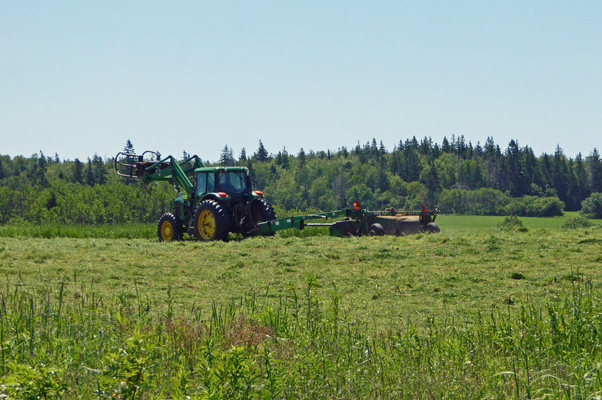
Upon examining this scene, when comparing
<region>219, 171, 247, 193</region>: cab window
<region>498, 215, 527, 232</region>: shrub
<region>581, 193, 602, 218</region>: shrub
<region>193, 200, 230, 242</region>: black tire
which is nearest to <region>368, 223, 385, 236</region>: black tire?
<region>498, 215, 527, 232</region>: shrub

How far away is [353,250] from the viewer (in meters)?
13.4

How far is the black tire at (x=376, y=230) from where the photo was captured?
17.1 meters

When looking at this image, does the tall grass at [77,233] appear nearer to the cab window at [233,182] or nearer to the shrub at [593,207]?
the cab window at [233,182]

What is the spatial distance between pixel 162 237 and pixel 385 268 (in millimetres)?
9416

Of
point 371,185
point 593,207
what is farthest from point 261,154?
point 593,207

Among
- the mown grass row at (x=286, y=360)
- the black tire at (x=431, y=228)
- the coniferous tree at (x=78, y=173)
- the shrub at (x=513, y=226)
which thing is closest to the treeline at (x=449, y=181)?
the coniferous tree at (x=78, y=173)

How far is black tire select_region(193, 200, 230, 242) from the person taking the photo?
645 inches

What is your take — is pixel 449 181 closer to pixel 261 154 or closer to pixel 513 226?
pixel 261 154

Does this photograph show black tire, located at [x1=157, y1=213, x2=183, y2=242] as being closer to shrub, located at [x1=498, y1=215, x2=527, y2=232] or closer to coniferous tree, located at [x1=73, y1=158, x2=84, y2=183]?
shrub, located at [x1=498, y1=215, x2=527, y2=232]

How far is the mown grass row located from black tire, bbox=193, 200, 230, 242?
1016cm

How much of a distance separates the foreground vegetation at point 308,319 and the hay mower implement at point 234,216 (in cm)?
154

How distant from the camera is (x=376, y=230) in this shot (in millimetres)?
17172

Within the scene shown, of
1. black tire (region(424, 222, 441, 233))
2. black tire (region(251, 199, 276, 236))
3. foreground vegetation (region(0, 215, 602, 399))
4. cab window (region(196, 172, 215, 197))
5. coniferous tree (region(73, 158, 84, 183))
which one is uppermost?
coniferous tree (region(73, 158, 84, 183))

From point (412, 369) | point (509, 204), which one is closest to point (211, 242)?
point (412, 369)
